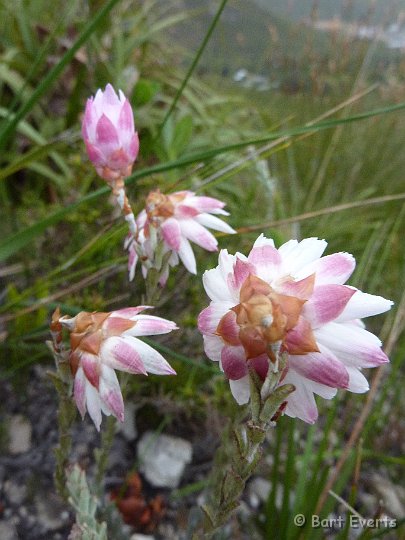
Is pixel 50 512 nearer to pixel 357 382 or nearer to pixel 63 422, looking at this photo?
pixel 63 422

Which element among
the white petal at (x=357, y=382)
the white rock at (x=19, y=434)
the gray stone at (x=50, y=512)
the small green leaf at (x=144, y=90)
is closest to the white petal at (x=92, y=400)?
the white petal at (x=357, y=382)

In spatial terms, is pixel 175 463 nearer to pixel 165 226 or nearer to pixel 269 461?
pixel 269 461

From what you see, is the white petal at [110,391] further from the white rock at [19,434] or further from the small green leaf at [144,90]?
the small green leaf at [144,90]

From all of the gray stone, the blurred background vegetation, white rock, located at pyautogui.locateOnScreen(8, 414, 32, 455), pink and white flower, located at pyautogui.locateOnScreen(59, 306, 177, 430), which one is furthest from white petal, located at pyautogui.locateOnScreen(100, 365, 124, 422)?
white rock, located at pyautogui.locateOnScreen(8, 414, 32, 455)

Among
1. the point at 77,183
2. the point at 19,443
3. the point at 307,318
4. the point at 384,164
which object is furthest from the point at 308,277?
the point at 384,164

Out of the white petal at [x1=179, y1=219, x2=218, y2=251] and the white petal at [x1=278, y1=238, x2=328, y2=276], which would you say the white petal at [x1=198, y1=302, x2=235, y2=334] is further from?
the white petal at [x1=179, y1=219, x2=218, y2=251]
